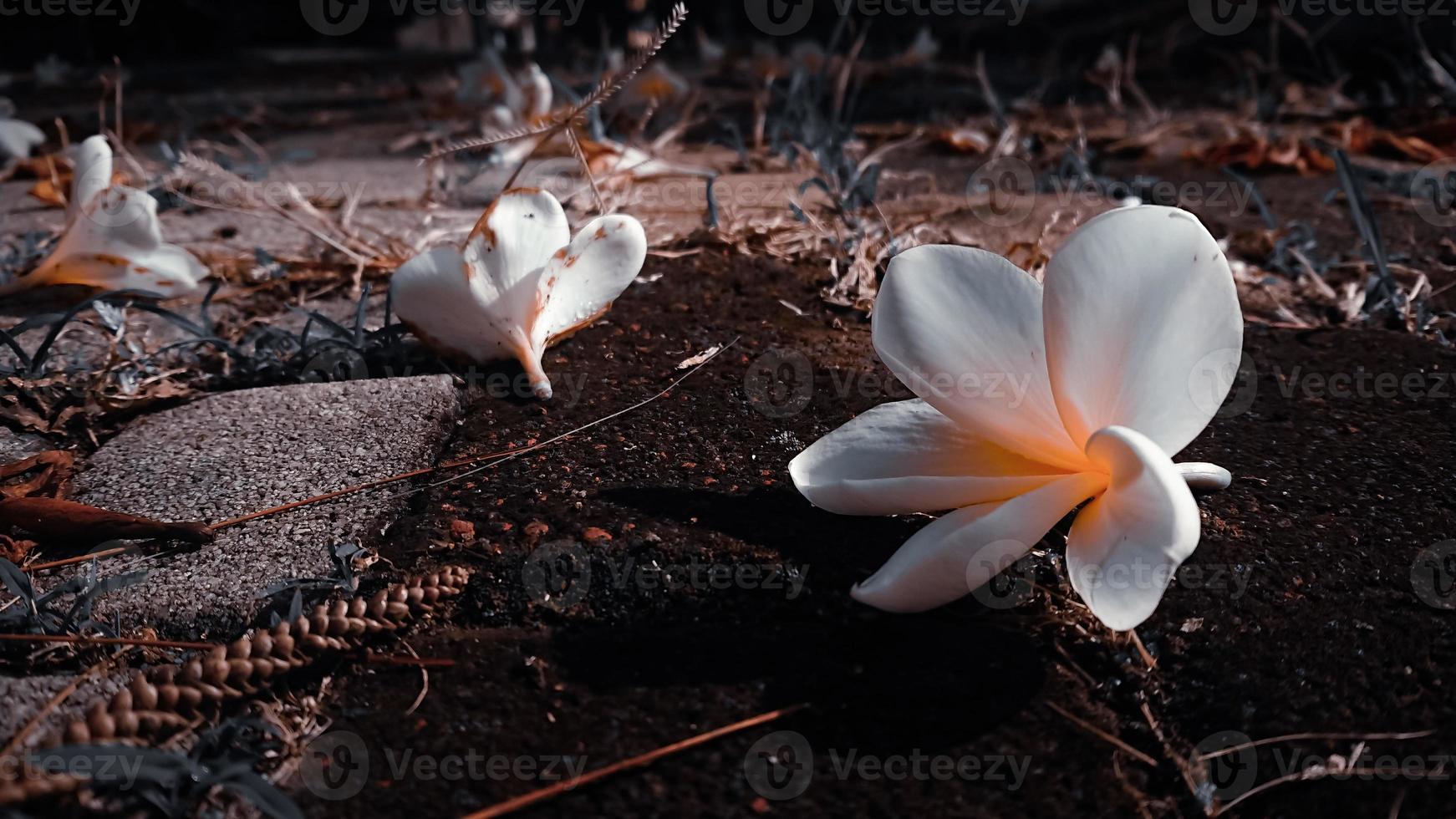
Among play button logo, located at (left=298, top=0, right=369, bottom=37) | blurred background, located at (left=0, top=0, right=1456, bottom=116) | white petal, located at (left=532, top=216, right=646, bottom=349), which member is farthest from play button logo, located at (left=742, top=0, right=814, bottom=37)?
white petal, located at (left=532, top=216, right=646, bottom=349)

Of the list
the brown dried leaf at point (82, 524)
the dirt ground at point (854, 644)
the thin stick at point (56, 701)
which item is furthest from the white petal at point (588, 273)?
the thin stick at point (56, 701)

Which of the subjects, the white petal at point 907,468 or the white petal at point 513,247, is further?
the white petal at point 513,247

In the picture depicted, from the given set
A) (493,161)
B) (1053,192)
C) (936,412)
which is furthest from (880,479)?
(1053,192)

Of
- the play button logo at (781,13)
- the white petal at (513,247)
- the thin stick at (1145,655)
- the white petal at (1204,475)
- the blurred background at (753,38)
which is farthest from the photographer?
the play button logo at (781,13)

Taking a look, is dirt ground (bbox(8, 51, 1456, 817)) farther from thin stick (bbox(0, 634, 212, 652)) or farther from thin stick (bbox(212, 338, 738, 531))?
thin stick (bbox(0, 634, 212, 652))

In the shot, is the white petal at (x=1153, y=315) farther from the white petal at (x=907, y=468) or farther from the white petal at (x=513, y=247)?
the white petal at (x=513, y=247)

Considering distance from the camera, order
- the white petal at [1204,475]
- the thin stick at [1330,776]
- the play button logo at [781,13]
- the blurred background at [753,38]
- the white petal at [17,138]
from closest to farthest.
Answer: the thin stick at [1330,776] < the white petal at [1204,475] < the white petal at [17,138] < the blurred background at [753,38] < the play button logo at [781,13]
